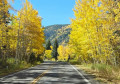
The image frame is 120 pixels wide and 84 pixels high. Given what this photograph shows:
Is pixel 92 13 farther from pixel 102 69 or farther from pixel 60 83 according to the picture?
pixel 60 83

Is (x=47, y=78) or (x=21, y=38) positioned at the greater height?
(x=21, y=38)

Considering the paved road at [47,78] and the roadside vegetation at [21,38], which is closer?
the paved road at [47,78]

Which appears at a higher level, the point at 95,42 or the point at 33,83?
the point at 95,42

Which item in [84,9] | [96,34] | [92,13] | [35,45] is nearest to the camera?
[96,34]

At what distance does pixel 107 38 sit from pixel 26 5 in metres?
19.9

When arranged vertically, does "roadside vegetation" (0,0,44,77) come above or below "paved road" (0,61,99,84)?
above

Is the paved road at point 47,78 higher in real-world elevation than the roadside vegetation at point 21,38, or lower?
lower

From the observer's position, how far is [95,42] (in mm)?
14055

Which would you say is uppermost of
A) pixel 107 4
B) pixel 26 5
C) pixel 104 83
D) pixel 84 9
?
pixel 26 5

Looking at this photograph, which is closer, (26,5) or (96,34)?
(96,34)

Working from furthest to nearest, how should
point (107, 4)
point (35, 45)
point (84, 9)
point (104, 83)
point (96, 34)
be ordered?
1. point (35, 45)
2. point (84, 9)
3. point (96, 34)
4. point (107, 4)
5. point (104, 83)

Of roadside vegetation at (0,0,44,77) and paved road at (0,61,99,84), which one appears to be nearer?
paved road at (0,61,99,84)

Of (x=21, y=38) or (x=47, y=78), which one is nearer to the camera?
(x=47, y=78)

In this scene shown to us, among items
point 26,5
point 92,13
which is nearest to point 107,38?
point 92,13
